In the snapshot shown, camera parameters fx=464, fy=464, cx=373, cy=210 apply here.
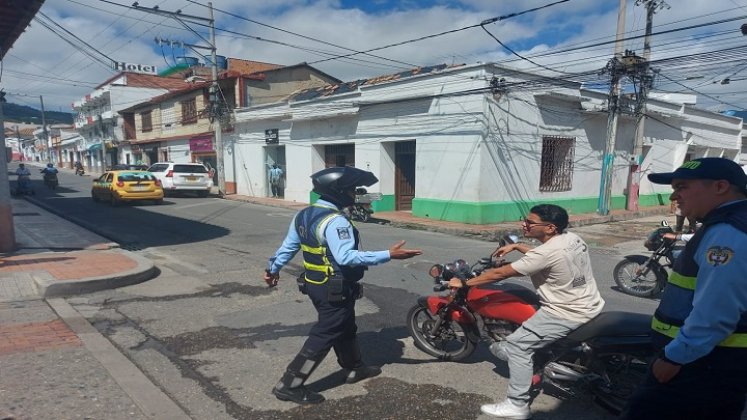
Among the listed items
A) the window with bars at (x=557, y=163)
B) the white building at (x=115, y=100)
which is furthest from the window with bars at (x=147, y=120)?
the window with bars at (x=557, y=163)

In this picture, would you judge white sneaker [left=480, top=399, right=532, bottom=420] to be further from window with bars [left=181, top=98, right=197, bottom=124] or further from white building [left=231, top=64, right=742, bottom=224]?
window with bars [left=181, top=98, right=197, bottom=124]

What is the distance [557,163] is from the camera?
1577 centimetres

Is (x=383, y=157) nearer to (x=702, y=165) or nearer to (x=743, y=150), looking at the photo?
(x=702, y=165)

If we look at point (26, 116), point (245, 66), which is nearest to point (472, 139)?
point (245, 66)

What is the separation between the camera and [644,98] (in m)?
15.9


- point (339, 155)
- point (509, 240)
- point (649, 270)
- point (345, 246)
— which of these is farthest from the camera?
point (339, 155)

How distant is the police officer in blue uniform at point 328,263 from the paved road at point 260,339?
32 centimetres

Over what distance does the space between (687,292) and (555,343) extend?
142 centimetres

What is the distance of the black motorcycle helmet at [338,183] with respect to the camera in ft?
10.8

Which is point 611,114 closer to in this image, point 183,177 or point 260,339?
point 260,339

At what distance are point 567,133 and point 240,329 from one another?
45.7ft

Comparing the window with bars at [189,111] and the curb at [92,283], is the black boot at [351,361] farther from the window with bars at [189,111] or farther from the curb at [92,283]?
the window with bars at [189,111]

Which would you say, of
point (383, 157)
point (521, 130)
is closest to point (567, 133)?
point (521, 130)

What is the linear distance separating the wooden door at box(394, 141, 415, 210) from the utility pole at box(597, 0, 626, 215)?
6.37m
